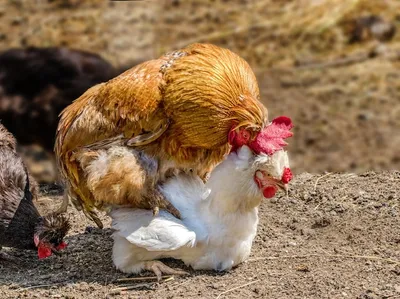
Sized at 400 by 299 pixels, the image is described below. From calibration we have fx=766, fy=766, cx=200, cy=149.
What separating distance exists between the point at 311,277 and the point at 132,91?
1533mm

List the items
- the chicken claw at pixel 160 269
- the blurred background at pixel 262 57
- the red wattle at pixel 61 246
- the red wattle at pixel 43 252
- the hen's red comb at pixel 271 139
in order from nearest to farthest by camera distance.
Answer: the hen's red comb at pixel 271 139
the chicken claw at pixel 160 269
the red wattle at pixel 43 252
the red wattle at pixel 61 246
the blurred background at pixel 262 57

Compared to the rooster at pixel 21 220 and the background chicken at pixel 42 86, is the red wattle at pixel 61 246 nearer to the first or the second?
the rooster at pixel 21 220

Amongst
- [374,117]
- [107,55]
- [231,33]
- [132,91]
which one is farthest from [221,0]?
[132,91]

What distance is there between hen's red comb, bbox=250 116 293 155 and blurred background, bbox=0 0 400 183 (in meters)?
2.97

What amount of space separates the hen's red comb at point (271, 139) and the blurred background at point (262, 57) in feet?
9.74

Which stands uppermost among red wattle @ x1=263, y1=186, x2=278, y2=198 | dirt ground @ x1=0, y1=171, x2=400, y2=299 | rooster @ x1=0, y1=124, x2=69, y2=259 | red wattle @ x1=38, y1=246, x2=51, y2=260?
red wattle @ x1=263, y1=186, x2=278, y2=198

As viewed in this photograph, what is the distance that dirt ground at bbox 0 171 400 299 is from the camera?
446 cm

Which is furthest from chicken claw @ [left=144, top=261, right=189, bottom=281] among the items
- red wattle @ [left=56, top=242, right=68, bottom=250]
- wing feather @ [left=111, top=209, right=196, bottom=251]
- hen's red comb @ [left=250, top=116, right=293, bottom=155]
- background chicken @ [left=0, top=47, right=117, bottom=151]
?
background chicken @ [left=0, top=47, right=117, bottom=151]

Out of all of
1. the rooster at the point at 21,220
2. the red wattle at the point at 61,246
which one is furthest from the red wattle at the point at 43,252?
the red wattle at the point at 61,246

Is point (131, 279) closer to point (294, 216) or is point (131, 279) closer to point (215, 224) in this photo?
point (215, 224)

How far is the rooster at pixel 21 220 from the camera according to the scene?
16.3 feet

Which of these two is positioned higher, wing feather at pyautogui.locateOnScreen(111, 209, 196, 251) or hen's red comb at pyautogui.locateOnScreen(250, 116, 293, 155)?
hen's red comb at pyautogui.locateOnScreen(250, 116, 293, 155)

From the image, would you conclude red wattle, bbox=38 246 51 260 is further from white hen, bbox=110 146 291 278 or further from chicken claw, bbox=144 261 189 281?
chicken claw, bbox=144 261 189 281

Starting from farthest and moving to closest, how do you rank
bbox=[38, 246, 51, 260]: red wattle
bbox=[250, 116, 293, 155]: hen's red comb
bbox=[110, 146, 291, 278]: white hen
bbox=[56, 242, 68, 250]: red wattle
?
bbox=[56, 242, 68, 250]: red wattle → bbox=[38, 246, 51, 260]: red wattle → bbox=[110, 146, 291, 278]: white hen → bbox=[250, 116, 293, 155]: hen's red comb
